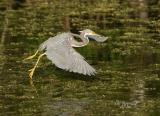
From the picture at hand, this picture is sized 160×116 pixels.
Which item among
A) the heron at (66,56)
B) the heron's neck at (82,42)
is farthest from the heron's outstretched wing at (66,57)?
the heron's neck at (82,42)

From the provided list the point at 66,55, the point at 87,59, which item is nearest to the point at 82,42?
the point at 87,59

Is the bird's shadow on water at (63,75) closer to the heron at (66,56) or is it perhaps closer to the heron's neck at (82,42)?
the heron at (66,56)

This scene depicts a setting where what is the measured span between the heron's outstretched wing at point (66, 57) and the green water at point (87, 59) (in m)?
0.19

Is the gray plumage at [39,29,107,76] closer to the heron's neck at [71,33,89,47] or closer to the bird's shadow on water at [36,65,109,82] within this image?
the heron's neck at [71,33,89,47]

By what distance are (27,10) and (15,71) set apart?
15.2 ft

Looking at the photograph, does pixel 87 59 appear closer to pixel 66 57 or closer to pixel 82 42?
pixel 82 42

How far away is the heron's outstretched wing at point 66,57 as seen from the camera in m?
7.72

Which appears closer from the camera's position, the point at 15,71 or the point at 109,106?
the point at 109,106

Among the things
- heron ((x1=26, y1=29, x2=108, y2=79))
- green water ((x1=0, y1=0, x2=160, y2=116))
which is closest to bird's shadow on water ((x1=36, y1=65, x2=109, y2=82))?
green water ((x1=0, y1=0, x2=160, y2=116))

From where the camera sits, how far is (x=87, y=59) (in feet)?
29.7

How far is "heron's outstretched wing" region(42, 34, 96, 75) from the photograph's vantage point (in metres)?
7.72

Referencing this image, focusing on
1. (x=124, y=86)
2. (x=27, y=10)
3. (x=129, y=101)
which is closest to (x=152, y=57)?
(x=124, y=86)

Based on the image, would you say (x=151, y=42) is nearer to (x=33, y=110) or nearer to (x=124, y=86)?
(x=124, y=86)

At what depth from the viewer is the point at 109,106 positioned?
6.85m
